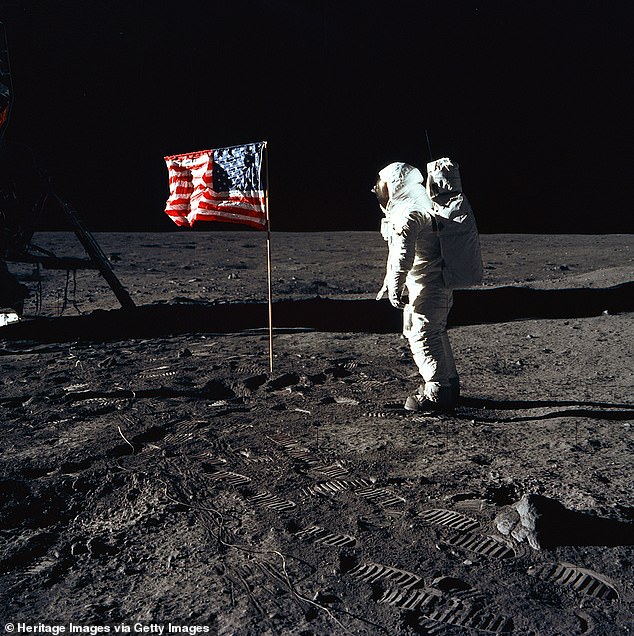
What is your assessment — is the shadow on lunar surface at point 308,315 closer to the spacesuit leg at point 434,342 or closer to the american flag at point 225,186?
the american flag at point 225,186

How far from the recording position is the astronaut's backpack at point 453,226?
11.4ft

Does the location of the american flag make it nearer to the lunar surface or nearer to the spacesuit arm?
the lunar surface

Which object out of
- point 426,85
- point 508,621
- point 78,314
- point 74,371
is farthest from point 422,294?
point 426,85

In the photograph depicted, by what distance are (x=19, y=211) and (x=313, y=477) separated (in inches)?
177

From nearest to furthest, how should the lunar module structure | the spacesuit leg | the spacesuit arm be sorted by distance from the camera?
1. the spacesuit arm
2. the spacesuit leg
3. the lunar module structure

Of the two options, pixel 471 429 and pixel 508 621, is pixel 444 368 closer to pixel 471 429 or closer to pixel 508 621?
pixel 471 429

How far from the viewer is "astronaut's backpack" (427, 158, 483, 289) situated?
3482mm

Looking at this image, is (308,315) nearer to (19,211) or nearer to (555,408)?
(19,211)

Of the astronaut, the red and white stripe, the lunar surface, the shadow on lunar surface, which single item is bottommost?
the lunar surface

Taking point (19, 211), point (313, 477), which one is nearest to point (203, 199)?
point (19, 211)

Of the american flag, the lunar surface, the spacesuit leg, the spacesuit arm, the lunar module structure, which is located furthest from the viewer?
the lunar module structure

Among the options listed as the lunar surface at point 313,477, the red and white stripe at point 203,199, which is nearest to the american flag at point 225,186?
the red and white stripe at point 203,199

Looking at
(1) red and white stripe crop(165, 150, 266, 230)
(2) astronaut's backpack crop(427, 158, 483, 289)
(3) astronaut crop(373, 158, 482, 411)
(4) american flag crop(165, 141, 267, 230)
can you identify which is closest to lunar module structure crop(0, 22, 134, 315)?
(1) red and white stripe crop(165, 150, 266, 230)

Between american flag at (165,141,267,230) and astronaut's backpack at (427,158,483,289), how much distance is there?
1.42 meters
